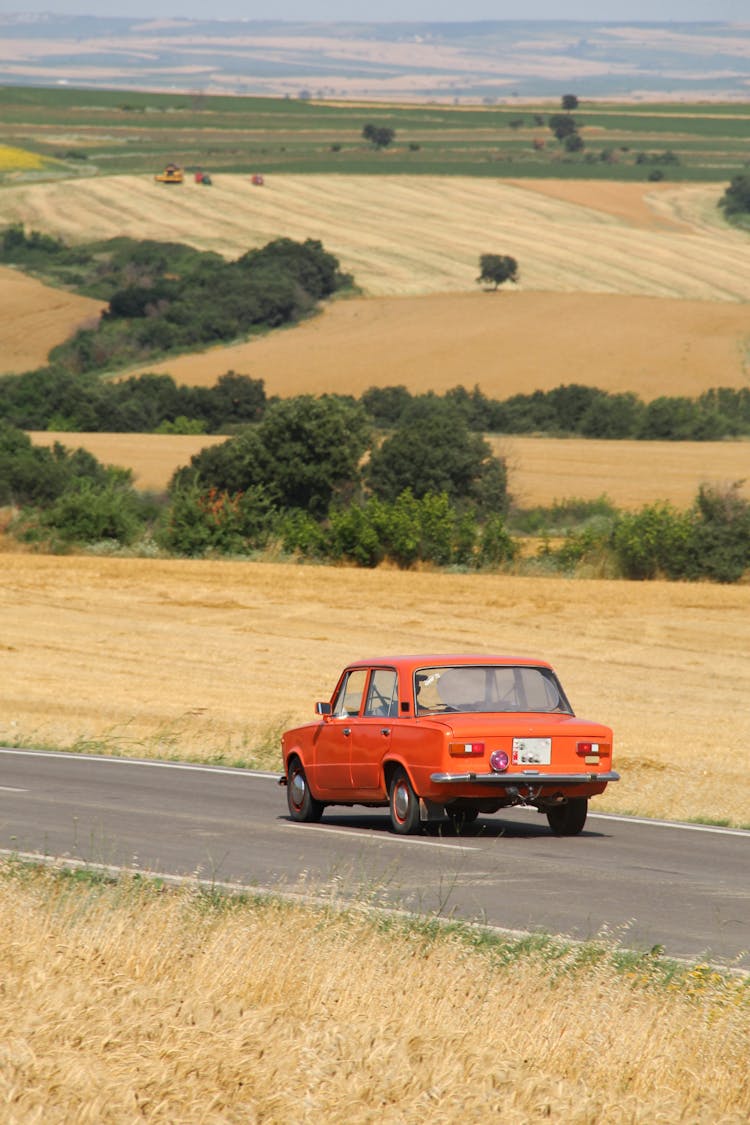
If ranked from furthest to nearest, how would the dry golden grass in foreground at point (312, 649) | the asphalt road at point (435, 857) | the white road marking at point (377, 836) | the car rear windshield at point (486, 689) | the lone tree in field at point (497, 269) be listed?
the lone tree in field at point (497, 269) < the dry golden grass in foreground at point (312, 649) < the car rear windshield at point (486, 689) < the white road marking at point (377, 836) < the asphalt road at point (435, 857)

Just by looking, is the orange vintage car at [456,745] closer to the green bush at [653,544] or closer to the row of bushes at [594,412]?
the green bush at [653,544]

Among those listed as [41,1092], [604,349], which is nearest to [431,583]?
[41,1092]

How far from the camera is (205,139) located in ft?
611

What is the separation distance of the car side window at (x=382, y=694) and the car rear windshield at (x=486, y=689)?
334 mm

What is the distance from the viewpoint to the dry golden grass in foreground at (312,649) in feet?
76.3

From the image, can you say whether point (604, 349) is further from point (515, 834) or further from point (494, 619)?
point (515, 834)

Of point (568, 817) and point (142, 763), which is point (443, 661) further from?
point (142, 763)

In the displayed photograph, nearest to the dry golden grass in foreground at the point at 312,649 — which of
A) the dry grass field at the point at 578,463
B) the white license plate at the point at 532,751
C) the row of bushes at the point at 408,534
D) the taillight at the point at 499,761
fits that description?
the row of bushes at the point at 408,534

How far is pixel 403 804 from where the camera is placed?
45.7 ft

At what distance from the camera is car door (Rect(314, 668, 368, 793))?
47.6ft

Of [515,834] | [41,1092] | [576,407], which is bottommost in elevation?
[576,407]

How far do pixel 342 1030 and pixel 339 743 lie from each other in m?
8.22

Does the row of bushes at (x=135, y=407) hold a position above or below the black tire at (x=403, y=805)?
below

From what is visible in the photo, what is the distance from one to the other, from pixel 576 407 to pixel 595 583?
37296mm
